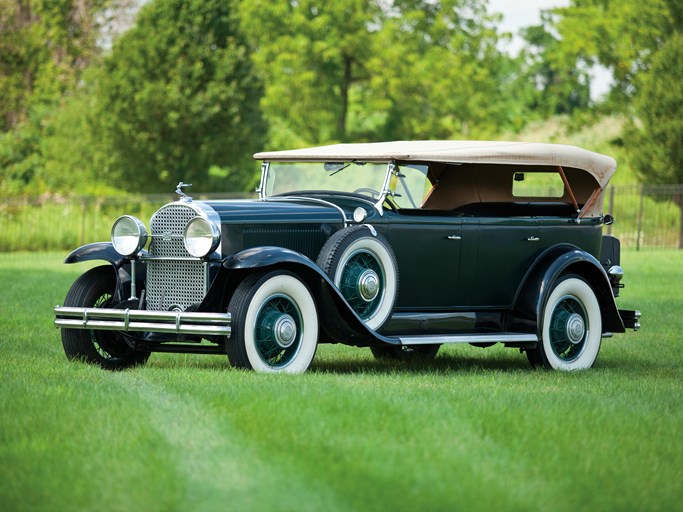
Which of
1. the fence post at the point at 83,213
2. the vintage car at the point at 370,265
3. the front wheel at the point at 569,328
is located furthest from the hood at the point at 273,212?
the fence post at the point at 83,213

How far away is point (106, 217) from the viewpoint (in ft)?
100

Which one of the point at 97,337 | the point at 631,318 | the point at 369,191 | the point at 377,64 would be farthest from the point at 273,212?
the point at 377,64

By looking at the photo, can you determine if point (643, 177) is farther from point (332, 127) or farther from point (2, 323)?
point (2, 323)

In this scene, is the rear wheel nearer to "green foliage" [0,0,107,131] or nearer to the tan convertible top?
the tan convertible top

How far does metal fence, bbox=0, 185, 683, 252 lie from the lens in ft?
96.4

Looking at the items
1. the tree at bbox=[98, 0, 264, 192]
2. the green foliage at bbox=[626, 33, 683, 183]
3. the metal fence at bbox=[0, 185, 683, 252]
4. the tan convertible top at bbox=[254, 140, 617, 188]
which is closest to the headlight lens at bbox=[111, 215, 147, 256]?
the tan convertible top at bbox=[254, 140, 617, 188]

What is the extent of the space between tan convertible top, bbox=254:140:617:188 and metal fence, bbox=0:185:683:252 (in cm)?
1837

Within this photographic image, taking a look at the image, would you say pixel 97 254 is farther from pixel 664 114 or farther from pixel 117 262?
pixel 664 114

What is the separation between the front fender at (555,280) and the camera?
9.58 meters

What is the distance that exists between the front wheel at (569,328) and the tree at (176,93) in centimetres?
2239

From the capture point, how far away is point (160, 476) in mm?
4977

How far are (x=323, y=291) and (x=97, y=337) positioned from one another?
70.5 inches

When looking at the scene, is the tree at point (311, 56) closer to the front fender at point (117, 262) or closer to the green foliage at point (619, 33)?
the green foliage at point (619, 33)

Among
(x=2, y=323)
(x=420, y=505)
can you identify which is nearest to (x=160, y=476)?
(x=420, y=505)
